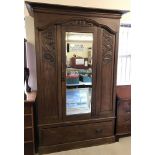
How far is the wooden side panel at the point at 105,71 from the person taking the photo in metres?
2.68

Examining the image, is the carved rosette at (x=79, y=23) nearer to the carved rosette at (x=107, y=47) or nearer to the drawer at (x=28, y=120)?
the carved rosette at (x=107, y=47)

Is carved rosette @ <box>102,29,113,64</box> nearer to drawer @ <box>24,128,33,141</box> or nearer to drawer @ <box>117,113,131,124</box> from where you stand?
drawer @ <box>117,113,131,124</box>

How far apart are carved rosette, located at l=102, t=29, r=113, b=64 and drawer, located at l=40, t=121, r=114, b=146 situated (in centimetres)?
100

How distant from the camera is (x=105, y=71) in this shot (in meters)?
2.74

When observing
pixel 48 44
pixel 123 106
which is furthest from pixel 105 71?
pixel 48 44

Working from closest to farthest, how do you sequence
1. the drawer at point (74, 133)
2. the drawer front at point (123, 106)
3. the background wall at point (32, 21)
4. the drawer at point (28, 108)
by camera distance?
the drawer at point (28, 108) < the drawer at point (74, 133) < the background wall at point (32, 21) < the drawer front at point (123, 106)

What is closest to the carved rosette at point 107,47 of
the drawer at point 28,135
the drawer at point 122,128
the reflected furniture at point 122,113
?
the reflected furniture at point 122,113

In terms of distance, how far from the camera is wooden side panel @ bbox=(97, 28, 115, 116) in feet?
8.78

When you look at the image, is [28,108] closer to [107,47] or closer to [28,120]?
[28,120]

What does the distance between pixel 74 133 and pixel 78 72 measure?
0.92 m

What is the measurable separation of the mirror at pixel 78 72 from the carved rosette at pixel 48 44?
0.69 feet

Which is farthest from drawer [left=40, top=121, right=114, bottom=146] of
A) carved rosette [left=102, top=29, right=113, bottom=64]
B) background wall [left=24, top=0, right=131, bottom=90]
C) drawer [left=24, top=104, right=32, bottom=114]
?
carved rosette [left=102, top=29, right=113, bottom=64]

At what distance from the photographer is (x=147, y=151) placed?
664 millimetres
